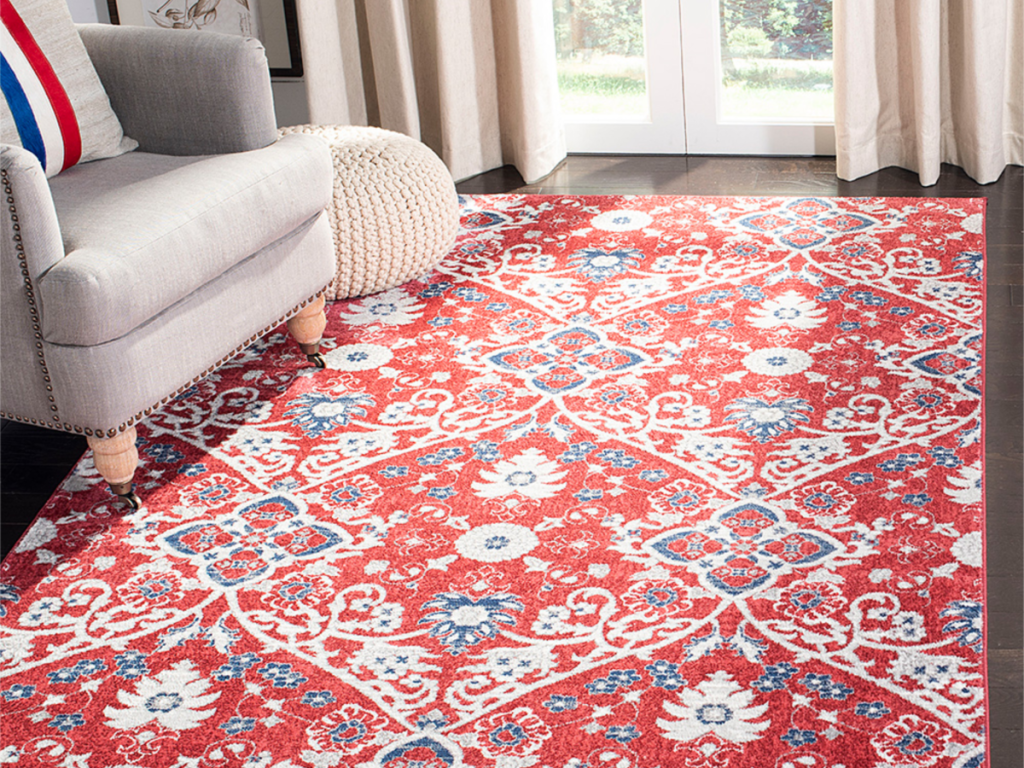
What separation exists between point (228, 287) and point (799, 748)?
140cm

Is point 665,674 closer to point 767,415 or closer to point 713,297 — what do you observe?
point 767,415

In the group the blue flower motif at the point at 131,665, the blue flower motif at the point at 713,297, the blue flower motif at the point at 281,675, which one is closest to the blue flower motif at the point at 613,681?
the blue flower motif at the point at 281,675

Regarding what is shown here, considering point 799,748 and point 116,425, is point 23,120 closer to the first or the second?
point 116,425

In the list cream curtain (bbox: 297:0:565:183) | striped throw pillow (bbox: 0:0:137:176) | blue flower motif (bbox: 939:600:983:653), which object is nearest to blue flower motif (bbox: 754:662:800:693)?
blue flower motif (bbox: 939:600:983:653)

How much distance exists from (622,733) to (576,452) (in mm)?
740

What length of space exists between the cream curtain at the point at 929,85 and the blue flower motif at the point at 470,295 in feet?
4.10

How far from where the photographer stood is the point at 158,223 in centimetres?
209

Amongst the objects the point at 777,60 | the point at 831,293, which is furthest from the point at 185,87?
the point at 777,60

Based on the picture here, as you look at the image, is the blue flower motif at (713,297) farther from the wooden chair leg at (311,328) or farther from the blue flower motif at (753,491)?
the wooden chair leg at (311,328)

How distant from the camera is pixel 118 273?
6.47ft

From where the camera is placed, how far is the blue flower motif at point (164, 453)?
2.31 metres

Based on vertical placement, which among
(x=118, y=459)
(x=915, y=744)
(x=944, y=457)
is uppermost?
(x=118, y=459)

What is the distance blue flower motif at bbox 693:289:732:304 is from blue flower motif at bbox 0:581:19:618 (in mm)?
1609

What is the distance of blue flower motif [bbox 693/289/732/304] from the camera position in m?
2.76
